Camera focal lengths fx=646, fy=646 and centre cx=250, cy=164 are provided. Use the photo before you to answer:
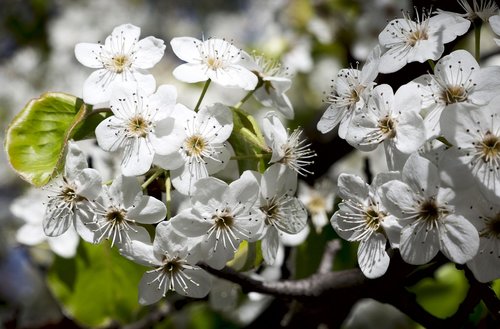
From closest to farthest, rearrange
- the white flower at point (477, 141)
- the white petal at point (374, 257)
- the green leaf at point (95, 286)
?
the white flower at point (477, 141)
the white petal at point (374, 257)
the green leaf at point (95, 286)

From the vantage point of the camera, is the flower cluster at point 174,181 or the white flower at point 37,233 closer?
the flower cluster at point 174,181

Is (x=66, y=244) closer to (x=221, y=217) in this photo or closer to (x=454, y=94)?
(x=221, y=217)

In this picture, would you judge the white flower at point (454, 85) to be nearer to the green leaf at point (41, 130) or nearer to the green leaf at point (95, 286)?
the green leaf at point (41, 130)

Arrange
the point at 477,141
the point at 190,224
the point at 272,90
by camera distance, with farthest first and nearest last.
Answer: the point at 272,90
the point at 190,224
the point at 477,141

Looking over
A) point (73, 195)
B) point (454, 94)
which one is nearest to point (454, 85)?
point (454, 94)

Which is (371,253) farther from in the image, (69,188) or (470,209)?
(69,188)

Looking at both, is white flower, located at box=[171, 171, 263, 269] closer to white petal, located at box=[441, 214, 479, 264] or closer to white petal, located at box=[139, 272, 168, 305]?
white petal, located at box=[139, 272, 168, 305]

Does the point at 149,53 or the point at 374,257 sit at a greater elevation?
the point at 149,53

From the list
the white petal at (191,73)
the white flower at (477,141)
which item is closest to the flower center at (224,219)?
the white petal at (191,73)
